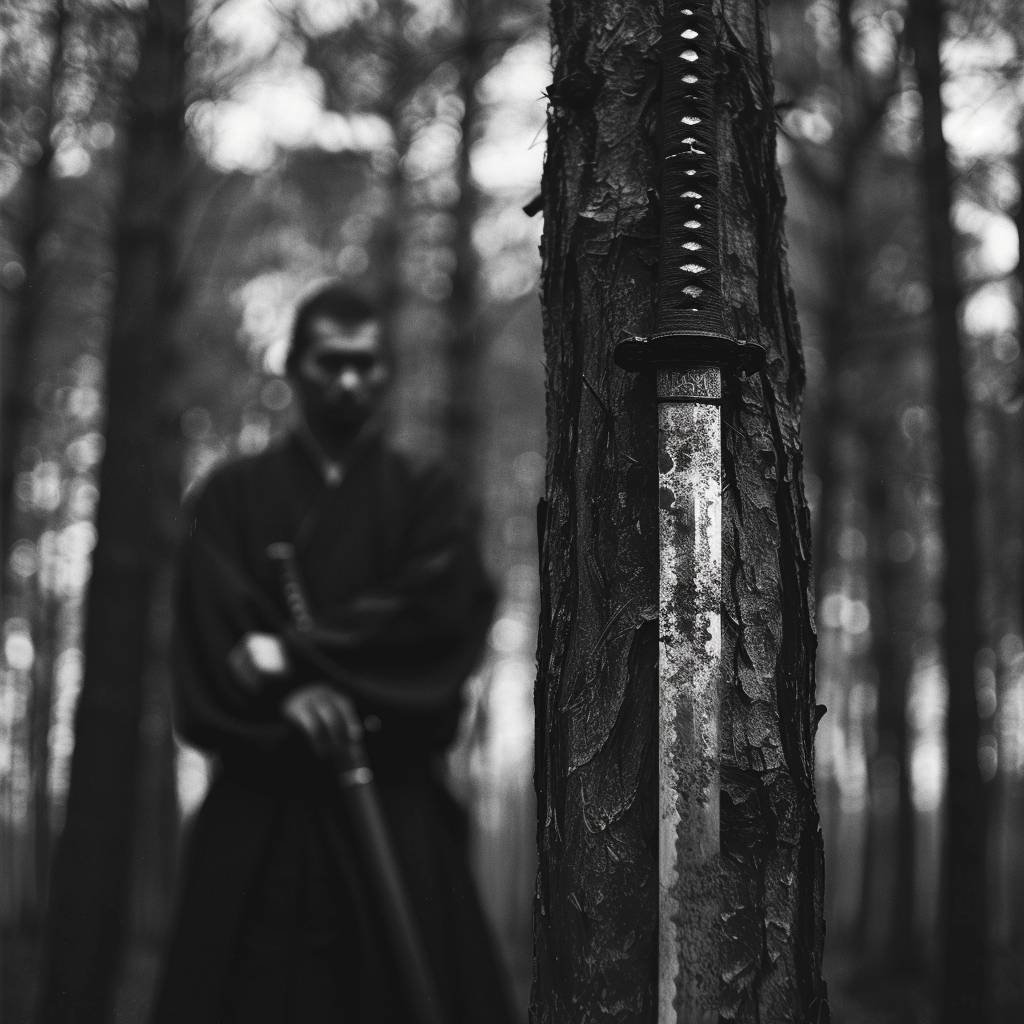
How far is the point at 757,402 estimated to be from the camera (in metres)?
1.83

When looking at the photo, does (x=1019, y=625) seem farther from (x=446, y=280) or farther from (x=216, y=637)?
(x=216, y=637)

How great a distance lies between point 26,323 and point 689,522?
31.3ft

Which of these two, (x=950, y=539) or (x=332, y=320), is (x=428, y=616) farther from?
(x=950, y=539)

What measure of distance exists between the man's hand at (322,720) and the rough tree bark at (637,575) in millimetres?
1286

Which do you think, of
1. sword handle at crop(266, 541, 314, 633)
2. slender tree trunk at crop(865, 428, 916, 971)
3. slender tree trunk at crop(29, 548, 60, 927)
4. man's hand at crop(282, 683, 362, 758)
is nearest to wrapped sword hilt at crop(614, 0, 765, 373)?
man's hand at crop(282, 683, 362, 758)

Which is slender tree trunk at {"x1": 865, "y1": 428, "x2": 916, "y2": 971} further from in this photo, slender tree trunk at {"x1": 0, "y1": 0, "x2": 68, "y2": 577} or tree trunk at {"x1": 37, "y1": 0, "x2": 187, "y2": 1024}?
slender tree trunk at {"x1": 0, "y1": 0, "x2": 68, "y2": 577}

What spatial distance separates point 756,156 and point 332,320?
6.41ft

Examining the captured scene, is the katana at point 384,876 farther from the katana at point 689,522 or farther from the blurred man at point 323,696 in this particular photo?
the katana at point 689,522

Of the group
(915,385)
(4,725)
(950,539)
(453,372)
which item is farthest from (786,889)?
(4,725)

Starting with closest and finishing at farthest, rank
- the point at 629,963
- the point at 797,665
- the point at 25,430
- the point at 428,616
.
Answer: the point at 629,963
the point at 797,665
the point at 428,616
the point at 25,430

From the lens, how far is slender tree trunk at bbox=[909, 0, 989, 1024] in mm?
5676

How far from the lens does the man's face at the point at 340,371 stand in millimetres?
3578

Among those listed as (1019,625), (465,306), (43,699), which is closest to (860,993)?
(1019,625)

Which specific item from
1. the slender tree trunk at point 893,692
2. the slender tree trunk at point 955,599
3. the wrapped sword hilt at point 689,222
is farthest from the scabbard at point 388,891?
the slender tree trunk at point 893,692
